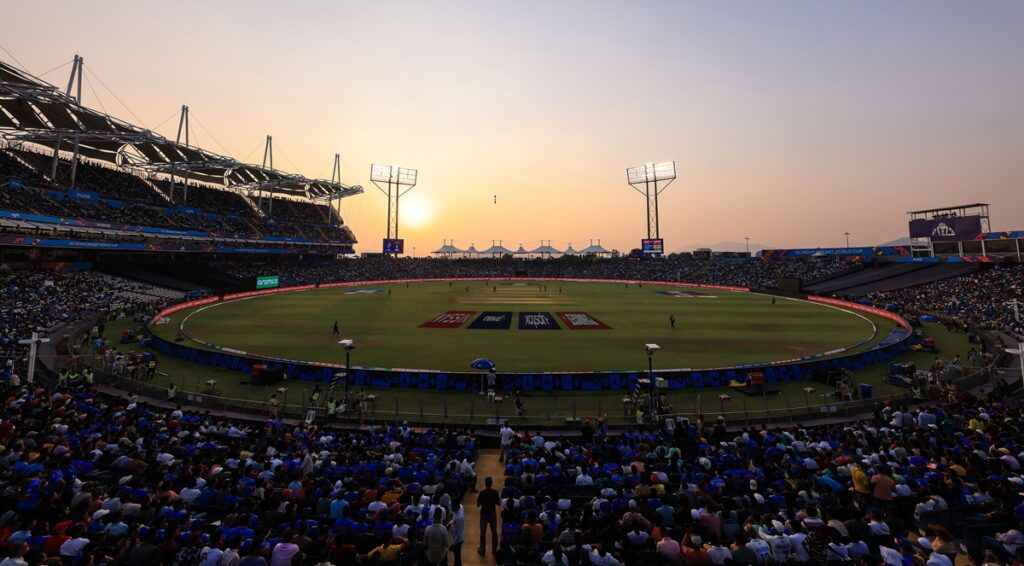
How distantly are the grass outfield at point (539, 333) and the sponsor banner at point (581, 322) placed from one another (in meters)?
0.77

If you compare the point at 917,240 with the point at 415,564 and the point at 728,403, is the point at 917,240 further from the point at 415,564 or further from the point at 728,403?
the point at 415,564

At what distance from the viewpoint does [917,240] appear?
3029 inches

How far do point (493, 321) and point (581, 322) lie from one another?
899 cm

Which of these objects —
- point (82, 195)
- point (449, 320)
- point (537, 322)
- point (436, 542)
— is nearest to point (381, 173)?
point (82, 195)

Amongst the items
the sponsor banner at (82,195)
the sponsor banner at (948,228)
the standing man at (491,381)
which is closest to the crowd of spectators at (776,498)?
the standing man at (491,381)

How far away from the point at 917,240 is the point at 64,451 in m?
108

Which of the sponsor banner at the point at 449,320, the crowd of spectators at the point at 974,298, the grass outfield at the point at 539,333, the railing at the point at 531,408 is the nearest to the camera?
the railing at the point at 531,408

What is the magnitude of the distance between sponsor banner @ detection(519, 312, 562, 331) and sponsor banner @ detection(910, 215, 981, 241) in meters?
71.1

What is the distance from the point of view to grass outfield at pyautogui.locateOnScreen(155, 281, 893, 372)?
28.7 metres

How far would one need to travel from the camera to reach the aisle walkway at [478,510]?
9.27m

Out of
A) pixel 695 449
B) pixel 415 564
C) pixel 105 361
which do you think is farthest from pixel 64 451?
pixel 695 449

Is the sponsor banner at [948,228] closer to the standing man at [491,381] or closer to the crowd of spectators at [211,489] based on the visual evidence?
the standing man at [491,381]

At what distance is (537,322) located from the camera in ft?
143

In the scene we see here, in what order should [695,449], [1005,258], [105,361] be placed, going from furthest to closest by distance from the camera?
[1005,258]
[105,361]
[695,449]
